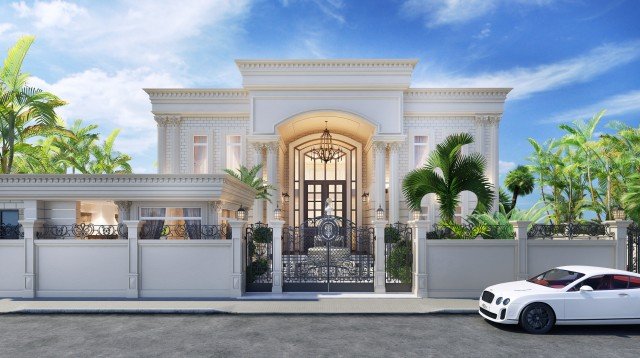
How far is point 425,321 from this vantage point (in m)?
10.7

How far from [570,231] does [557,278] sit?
356cm

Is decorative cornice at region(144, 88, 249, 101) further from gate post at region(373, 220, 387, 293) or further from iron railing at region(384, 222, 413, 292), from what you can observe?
iron railing at region(384, 222, 413, 292)

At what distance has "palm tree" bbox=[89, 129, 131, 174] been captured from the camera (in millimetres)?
34562

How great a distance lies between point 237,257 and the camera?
43.2 feet

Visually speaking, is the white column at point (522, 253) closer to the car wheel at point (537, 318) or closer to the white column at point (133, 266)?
the car wheel at point (537, 318)

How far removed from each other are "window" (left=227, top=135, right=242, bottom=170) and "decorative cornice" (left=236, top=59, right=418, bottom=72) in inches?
170

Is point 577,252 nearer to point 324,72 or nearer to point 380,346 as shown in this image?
point 380,346

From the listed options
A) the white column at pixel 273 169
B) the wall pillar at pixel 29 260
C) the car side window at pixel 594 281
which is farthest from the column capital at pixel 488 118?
the wall pillar at pixel 29 260

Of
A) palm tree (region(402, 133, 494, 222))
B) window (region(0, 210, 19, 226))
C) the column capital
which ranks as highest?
the column capital

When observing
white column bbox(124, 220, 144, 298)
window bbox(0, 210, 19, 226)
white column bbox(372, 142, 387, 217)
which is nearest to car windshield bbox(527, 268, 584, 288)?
white column bbox(124, 220, 144, 298)

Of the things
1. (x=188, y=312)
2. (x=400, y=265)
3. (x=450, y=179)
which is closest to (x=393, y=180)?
(x=450, y=179)

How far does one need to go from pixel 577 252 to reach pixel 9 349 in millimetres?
14438

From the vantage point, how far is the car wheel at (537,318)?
959cm

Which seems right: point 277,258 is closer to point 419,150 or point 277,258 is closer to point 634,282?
point 634,282
